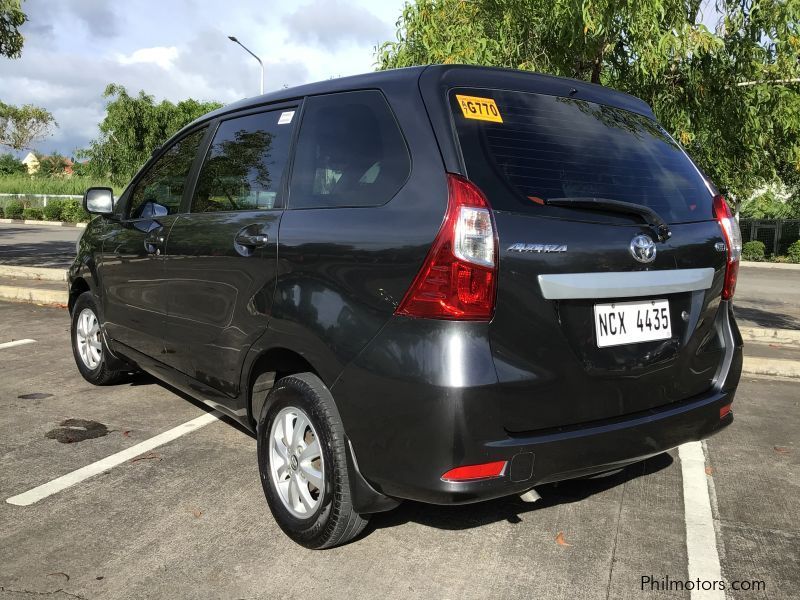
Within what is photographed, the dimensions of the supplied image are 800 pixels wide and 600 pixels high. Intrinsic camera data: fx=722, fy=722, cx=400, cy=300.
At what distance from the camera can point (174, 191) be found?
4.11 m

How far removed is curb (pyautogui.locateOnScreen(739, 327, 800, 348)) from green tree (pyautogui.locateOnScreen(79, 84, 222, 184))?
3670cm

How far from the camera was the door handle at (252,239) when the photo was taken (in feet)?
10.1

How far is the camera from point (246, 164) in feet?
11.6

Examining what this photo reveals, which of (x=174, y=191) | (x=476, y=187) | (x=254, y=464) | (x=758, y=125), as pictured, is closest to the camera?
(x=476, y=187)

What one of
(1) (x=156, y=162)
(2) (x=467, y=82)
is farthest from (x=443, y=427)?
(1) (x=156, y=162)

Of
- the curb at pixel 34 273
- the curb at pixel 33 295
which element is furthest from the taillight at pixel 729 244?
the curb at pixel 34 273

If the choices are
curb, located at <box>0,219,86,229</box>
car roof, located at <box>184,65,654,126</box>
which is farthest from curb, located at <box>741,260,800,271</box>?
A: curb, located at <box>0,219,86,229</box>

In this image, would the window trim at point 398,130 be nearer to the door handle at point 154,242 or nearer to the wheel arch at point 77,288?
the door handle at point 154,242

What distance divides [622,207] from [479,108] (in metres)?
0.64

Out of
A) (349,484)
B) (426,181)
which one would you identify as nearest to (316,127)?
(426,181)

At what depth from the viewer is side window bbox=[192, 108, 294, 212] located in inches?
130

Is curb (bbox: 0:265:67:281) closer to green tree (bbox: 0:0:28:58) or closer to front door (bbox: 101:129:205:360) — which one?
green tree (bbox: 0:0:28:58)

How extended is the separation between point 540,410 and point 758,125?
7733mm

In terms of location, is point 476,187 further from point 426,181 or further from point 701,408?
point 701,408
